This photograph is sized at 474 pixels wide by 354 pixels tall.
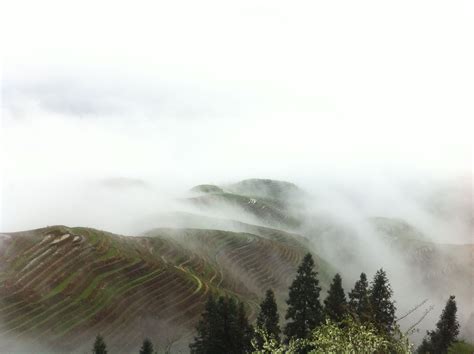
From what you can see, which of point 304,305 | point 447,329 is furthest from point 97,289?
point 447,329

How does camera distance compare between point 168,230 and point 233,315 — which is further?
point 168,230

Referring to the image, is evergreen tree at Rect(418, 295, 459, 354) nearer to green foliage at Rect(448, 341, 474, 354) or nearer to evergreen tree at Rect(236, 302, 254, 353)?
green foliage at Rect(448, 341, 474, 354)

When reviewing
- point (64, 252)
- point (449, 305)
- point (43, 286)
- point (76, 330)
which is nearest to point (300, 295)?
point (449, 305)

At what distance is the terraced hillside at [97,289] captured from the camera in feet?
254

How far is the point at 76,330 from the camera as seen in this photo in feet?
255

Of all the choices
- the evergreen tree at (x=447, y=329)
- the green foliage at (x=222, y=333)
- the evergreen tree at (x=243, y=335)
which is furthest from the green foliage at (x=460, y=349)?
the green foliage at (x=222, y=333)

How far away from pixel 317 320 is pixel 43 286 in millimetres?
67231

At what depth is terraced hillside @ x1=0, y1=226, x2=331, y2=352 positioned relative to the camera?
77438mm

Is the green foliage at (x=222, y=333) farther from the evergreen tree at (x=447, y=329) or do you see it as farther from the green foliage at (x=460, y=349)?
the green foliage at (x=460, y=349)

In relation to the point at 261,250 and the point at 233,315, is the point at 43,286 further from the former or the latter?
the point at 261,250

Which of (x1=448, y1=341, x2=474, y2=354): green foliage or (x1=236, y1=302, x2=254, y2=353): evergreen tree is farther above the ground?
(x1=236, y1=302, x2=254, y2=353): evergreen tree

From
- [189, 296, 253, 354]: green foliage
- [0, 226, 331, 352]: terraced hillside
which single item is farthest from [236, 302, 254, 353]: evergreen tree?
[0, 226, 331, 352]: terraced hillside

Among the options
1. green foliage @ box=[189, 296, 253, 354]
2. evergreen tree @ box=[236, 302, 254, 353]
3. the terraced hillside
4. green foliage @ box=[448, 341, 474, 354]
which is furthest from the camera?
green foliage @ box=[448, 341, 474, 354]

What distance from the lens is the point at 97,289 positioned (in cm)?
9012
